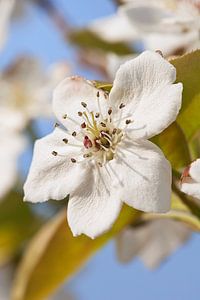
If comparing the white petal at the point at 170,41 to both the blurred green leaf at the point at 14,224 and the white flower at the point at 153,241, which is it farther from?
the blurred green leaf at the point at 14,224

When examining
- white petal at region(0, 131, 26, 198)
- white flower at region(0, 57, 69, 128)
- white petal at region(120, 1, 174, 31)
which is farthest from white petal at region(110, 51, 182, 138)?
white flower at region(0, 57, 69, 128)

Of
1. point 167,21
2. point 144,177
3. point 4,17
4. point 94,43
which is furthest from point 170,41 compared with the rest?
point 4,17

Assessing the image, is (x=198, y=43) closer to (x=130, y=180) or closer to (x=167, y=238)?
(x=130, y=180)

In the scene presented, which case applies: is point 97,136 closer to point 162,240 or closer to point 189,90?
point 189,90

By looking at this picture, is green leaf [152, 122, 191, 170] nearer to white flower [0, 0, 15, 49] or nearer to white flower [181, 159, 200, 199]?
white flower [181, 159, 200, 199]

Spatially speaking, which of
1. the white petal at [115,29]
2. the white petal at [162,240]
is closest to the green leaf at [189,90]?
the white petal at [115,29]

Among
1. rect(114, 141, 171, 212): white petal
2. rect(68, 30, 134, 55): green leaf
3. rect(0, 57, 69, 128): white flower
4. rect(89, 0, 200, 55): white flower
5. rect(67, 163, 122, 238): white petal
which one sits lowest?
rect(0, 57, 69, 128): white flower
